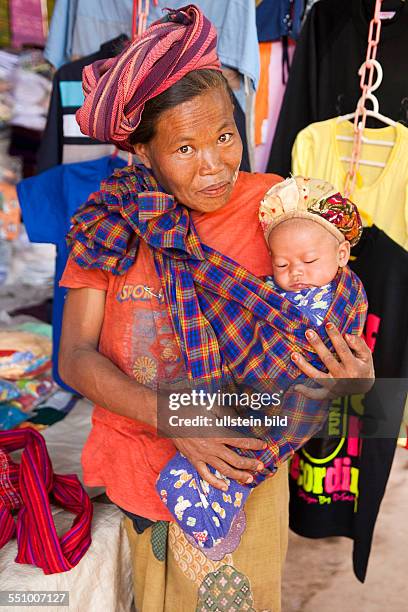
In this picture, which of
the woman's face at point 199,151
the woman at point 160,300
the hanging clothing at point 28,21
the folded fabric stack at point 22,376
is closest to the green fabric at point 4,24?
the hanging clothing at point 28,21

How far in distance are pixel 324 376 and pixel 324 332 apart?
97 millimetres

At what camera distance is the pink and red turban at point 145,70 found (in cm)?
123

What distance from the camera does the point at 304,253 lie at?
4.38 ft

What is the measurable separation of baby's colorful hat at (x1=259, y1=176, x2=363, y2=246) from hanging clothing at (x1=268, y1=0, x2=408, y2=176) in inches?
27.1

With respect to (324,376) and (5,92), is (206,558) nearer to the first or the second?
(324,376)

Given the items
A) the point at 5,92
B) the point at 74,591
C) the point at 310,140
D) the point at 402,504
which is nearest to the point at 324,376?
the point at 74,591

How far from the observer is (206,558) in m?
1.34

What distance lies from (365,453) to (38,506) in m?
1.00

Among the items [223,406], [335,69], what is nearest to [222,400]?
[223,406]

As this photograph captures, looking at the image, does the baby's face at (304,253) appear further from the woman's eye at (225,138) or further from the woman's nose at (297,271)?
the woman's eye at (225,138)

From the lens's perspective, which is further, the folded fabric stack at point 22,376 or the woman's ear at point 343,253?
the folded fabric stack at point 22,376

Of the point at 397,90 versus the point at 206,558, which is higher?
the point at 397,90

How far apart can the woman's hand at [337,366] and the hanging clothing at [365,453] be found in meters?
0.55

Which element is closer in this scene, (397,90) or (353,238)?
(353,238)
